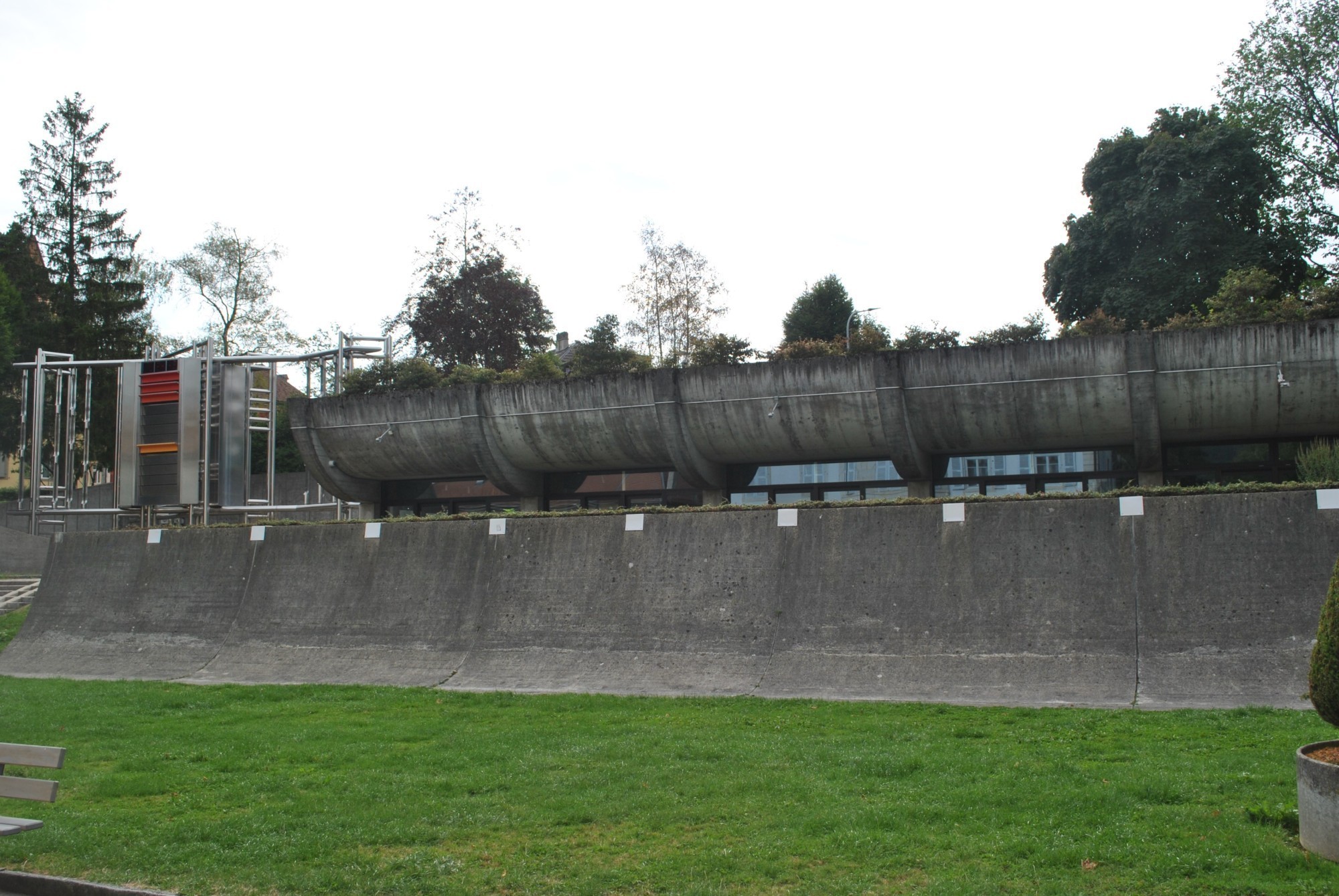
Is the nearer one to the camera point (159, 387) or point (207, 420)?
point (207, 420)

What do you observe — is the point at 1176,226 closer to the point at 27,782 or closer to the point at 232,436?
the point at 232,436

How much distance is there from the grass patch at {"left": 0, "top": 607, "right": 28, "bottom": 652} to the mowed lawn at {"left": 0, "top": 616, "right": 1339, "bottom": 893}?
1168 cm

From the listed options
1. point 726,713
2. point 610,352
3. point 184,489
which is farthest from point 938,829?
point 184,489

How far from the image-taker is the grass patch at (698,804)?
6.02 metres

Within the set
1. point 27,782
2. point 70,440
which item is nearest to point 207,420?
point 70,440

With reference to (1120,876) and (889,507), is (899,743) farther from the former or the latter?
(889,507)

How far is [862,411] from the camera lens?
20.7 meters

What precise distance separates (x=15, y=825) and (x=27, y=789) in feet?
0.74

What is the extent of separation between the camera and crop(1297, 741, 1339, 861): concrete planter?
5.74 m

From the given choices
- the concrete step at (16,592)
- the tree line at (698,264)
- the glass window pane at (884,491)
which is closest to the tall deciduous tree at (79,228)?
the tree line at (698,264)

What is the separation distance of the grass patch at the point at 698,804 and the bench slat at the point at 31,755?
58 cm

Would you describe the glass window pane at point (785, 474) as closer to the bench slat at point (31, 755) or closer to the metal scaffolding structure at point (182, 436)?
the metal scaffolding structure at point (182, 436)

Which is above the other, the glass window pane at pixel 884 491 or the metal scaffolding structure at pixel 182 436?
the metal scaffolding structure at pixel 182 436

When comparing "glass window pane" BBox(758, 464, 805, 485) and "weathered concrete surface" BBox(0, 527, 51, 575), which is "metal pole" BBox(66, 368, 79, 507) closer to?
"weathered concrete surface" BBox(0, 527, 51, 575)
